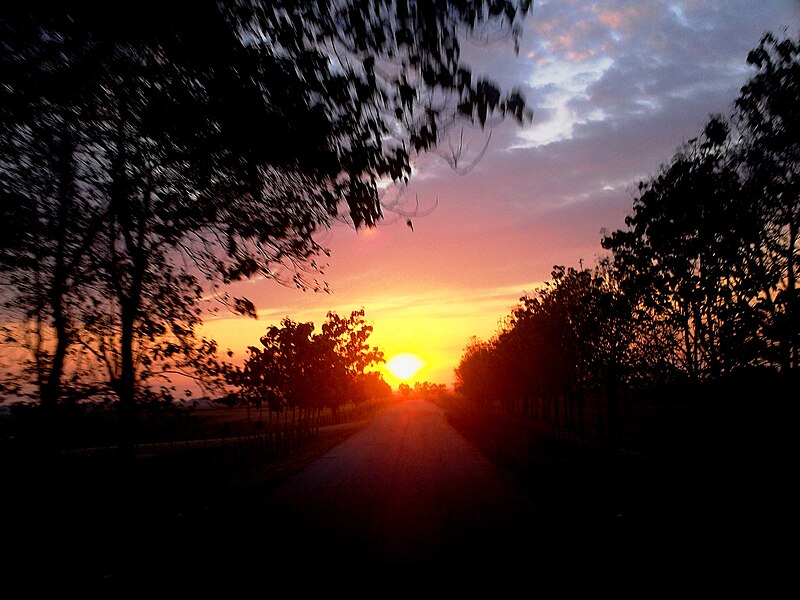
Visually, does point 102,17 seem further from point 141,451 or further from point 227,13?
point 141,451

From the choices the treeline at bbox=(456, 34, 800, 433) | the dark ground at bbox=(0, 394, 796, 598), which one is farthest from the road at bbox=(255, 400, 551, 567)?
the treeline at bbox=(456, 34, 800, 433)

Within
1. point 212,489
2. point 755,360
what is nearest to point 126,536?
point 212,489

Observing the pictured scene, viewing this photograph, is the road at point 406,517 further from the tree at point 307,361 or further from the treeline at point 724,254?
the tree at point 307,361

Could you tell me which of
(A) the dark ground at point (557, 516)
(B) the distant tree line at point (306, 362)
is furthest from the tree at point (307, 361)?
(A) the dark ground at point (557, 516)

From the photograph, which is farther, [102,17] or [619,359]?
[619,359]

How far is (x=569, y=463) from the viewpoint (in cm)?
1916

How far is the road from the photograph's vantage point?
782 centimetres

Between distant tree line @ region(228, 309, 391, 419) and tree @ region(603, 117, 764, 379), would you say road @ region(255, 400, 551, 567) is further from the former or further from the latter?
distant tree line @ region(228, 309, 391, 419)

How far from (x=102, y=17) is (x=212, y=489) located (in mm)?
13222

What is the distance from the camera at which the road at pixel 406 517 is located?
25.7 feet

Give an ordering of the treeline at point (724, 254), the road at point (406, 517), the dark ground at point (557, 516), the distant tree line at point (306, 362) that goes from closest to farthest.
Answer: the dark ground at point (557, 516), the road at point (406, 517), the treeline at point (724, 254), the distant tree line at point (306, 362)

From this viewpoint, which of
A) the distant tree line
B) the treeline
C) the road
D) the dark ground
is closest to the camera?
the dark ground

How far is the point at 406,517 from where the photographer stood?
34.8 feet

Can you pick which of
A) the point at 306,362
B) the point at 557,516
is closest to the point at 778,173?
the point at 557,516
